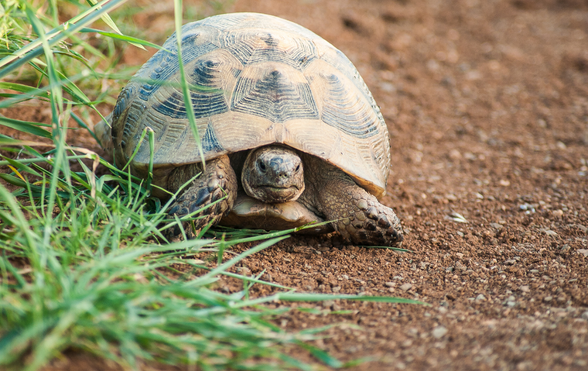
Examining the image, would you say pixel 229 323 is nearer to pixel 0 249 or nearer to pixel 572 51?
pixel 0 249

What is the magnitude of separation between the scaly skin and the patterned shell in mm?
127

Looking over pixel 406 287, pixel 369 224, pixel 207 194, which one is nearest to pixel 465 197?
pixel 369 224

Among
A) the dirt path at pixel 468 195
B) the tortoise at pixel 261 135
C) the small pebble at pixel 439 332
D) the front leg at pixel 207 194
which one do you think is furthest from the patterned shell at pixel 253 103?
the small pebble at pixel 439 332

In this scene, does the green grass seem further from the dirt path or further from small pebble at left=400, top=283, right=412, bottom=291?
small pebble at left=400, top=283, right=412, bottom=291

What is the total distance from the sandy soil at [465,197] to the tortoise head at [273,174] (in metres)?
0.33

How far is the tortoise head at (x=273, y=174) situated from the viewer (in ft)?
8.77

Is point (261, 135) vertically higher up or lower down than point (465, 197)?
higher up

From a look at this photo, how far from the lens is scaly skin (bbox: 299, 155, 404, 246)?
287 cm

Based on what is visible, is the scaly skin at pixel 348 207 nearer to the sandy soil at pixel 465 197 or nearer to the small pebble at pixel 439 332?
the sandy soil at pixel 465 197

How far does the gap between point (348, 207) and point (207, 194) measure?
0.85 meters

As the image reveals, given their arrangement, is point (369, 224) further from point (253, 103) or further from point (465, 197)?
point (465, 197)

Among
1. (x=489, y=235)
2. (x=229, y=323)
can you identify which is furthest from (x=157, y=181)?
(x=489, y=235)

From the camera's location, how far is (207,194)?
2604 millimetres

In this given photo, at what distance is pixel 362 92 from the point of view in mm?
3203
